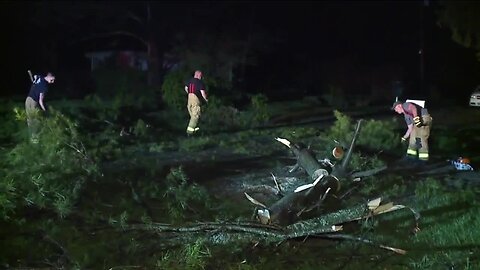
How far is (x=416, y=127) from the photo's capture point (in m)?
8.83

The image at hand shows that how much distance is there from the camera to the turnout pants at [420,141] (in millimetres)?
8774

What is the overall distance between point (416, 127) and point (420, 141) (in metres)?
0.23

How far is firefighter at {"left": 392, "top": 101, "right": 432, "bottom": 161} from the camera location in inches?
342

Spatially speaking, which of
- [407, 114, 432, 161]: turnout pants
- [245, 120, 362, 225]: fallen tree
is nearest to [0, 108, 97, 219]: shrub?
[245, 120, 362, 225]: fallen tree

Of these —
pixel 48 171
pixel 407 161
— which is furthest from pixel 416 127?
pixel 48 171

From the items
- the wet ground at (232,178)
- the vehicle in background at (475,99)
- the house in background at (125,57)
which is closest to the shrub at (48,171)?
the wet ground at (232,178)

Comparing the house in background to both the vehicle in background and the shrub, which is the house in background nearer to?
the vehicle in background

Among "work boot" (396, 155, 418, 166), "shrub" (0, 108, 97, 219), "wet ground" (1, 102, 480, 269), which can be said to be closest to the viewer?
"wet ground" (1, 102, 480, 269)

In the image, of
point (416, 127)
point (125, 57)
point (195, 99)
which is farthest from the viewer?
point (125, 57)

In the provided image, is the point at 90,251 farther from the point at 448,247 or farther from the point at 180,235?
the point at 448,247

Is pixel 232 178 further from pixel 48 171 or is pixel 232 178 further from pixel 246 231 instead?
pixel 246 231

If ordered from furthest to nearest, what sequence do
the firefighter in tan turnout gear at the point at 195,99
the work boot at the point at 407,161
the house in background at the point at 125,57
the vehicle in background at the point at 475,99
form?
the house in background at the point at 125,57
the vehicle in background at the point at 475,99
the firefighter in tan turnout gear at the point at 195,99
the work boot at the point at 407,161

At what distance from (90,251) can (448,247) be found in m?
3.13

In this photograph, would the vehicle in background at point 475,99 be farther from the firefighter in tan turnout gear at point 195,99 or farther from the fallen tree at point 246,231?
the fallen tree at point 246,231
